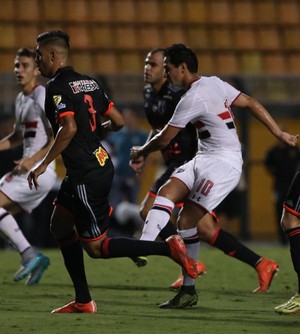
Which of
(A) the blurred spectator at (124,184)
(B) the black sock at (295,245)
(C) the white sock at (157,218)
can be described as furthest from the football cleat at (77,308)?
(A) the blurred spectator at (124,184)

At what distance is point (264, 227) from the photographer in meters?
18.4

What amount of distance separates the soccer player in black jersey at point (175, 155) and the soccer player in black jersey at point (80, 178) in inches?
81.5

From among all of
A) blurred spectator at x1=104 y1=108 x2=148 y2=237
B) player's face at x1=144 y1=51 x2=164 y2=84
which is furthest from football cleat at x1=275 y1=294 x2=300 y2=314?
blurred spectator at x1=104 y1=108 x2=148 y2=237

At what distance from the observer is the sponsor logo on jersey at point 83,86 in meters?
7.92

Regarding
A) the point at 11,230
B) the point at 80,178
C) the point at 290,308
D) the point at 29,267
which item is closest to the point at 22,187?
the point at 11,230

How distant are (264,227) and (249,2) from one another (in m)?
4.02

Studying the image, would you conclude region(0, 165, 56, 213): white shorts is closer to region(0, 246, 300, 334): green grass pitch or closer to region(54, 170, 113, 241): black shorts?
region(0, 246, 300, 334): green grass pitch

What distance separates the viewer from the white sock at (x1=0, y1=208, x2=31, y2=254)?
1070cm

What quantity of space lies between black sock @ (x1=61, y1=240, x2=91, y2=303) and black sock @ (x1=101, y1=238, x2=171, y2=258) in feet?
0.86

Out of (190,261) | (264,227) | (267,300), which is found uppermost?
(190,261)

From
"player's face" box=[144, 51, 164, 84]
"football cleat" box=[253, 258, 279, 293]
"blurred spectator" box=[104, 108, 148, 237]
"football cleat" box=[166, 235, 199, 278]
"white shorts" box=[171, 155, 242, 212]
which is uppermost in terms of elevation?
"player's face" box=[144, 51, 164, 84]

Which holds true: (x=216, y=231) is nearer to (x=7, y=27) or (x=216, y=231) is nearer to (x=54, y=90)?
(x=54, y=90)

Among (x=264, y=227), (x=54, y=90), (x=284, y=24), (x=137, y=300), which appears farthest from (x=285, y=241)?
(x=54, y=90)

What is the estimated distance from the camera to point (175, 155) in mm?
10594
